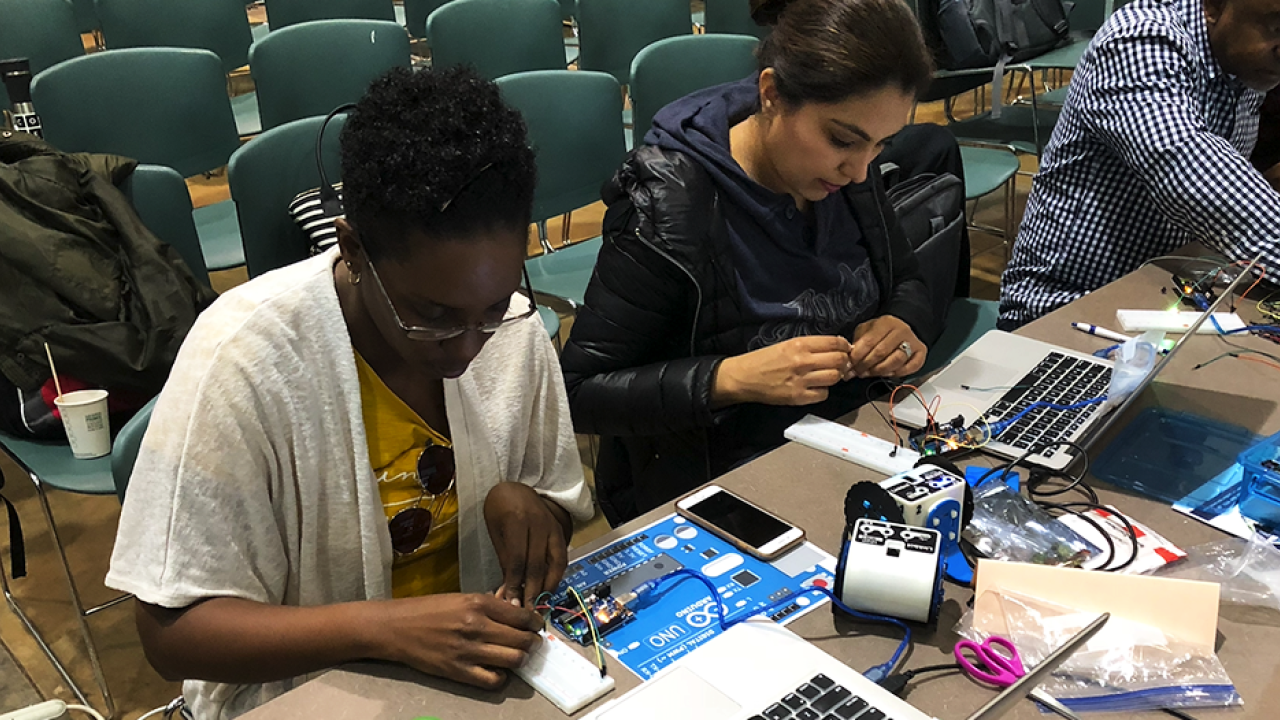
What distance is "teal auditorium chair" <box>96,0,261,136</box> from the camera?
3.26 m

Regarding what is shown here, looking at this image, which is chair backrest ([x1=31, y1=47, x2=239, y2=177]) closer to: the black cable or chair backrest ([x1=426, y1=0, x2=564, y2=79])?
chair backrest ([x1=426, y1=0, x2=564, y2=79])

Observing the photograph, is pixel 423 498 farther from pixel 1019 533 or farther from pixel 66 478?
pixel 66 478

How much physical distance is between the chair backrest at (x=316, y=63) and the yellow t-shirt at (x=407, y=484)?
5.95 ft

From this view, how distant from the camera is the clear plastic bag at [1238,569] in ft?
3.23

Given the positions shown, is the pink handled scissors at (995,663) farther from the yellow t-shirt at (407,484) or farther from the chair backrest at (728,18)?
the chair backrest at (728,18)

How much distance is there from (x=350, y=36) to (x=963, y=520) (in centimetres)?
237

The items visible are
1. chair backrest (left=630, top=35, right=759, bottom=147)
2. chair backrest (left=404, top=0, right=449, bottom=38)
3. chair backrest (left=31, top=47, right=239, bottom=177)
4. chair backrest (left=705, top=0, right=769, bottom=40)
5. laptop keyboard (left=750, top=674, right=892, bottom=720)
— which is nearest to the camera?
laptop keyboard (left=750, top=674, right=892, bottom=720)

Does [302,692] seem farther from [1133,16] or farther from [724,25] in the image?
[724,25]

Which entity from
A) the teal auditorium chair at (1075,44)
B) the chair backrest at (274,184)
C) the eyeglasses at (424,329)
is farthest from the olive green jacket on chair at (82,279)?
the teal auditorium chair at (1075,44)

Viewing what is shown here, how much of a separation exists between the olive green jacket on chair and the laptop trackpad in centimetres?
132

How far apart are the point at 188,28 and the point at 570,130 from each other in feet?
5.56

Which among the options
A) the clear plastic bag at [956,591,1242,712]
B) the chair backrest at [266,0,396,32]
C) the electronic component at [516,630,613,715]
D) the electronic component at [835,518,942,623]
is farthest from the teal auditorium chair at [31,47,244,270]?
the clear plastic bag at [956,591,1242,712]

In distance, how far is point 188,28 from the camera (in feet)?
11.2

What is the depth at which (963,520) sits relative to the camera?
3.49 ft
